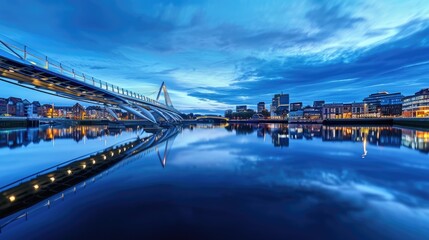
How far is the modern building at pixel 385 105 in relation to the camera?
5797 inches

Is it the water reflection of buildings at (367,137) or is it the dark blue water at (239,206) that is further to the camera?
the water reflection of buildings at (367,137)

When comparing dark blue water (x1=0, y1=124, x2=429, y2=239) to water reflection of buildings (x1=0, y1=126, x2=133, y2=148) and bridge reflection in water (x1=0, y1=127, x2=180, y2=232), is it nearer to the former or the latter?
bridge reflection in water (x1=0, y1=127, x2=180, y2=232)

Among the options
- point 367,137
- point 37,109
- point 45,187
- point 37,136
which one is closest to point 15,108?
point 37,109

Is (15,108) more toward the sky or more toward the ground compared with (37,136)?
more toward the sky

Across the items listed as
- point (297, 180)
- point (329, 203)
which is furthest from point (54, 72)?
point (329, 203)

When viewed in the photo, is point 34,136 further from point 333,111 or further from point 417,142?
point 333,111

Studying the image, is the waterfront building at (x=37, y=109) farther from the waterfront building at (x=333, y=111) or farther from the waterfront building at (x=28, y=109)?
the waterfront building at (x=333, y=111)

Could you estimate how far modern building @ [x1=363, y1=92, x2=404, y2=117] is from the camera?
14725 cm

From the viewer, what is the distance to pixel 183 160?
14102mm

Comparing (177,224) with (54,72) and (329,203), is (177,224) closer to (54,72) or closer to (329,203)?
(329,203)

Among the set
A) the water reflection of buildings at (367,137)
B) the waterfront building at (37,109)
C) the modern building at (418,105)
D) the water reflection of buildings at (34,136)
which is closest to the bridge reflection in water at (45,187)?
the water reflection of buildings at (34,136)

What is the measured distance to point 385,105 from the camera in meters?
154

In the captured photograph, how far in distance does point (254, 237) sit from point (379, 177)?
8601 millimetres

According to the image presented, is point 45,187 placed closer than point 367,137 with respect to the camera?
Yes
